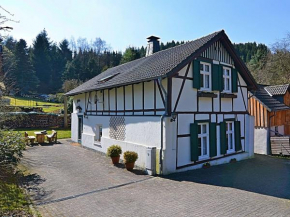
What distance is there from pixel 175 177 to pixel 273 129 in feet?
38.6

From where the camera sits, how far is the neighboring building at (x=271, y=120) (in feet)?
53.2

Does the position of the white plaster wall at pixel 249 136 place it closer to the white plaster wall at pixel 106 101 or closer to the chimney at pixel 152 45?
the chimney at pixel 152 45

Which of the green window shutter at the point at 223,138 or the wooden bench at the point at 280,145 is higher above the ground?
the green window shutter at the point at 223,138

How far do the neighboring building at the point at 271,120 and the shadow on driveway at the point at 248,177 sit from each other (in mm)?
4360

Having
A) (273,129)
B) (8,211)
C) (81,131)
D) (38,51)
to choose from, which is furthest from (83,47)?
(8,211)

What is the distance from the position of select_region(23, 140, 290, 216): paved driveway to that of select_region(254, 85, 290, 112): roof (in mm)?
5975

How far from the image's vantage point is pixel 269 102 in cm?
1711

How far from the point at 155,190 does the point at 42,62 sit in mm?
61211

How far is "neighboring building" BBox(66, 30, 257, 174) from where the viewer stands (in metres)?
9.78

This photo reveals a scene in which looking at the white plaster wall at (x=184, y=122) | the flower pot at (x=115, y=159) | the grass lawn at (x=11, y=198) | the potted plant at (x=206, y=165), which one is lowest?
the potted plant at (x=206, y=165)

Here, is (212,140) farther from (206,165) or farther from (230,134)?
(230,134)

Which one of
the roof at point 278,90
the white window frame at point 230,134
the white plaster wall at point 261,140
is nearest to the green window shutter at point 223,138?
the white window frame at point 230,134

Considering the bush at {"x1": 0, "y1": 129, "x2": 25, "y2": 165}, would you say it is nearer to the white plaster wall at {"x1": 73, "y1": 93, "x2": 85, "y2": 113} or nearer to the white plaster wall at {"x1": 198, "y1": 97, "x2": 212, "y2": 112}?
the white plaster wall at {"x1": 73, "y1": 93, "x2": 85, "y2": 113}

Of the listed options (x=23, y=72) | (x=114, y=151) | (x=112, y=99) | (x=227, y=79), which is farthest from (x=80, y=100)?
(x=23, y=72)
